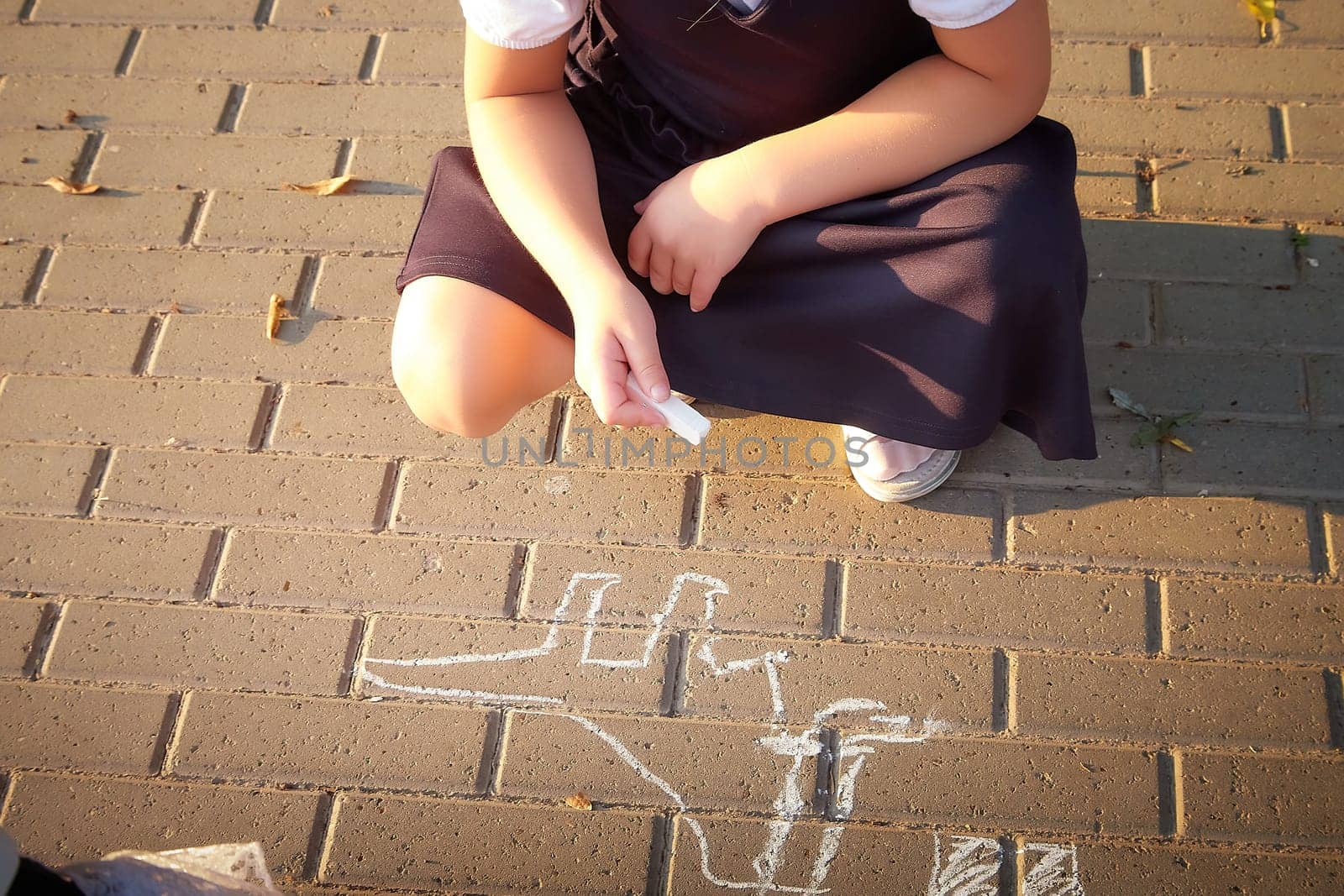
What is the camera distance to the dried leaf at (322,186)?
2.03 m

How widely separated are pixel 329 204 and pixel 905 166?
1.20 m

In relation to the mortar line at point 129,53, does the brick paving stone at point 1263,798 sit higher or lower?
lower

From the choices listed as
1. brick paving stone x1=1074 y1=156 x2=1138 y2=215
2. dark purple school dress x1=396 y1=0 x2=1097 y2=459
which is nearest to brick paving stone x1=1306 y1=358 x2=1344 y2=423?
brick paving stone x1=1074 y1=156 x2=1138 y2=215

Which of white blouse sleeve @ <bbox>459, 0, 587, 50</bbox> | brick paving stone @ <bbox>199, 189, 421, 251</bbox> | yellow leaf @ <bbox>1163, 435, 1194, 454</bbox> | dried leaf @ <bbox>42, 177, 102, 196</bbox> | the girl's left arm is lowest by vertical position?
yellow leaf @ <bbox>1163, 435, 1194, 454</bbox>

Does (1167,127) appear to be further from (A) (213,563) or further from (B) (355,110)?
(A) (213,563)

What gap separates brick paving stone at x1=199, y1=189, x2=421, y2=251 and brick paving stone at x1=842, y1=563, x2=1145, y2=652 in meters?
1.12

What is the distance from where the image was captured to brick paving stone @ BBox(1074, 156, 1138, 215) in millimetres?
1910

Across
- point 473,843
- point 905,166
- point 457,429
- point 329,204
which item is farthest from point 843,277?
point 329,204

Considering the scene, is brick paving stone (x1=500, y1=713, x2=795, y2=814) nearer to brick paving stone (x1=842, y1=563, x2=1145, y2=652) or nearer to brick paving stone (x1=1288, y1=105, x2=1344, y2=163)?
brick paving stone (x1=842, y1=563, x2=1145, y2=652)

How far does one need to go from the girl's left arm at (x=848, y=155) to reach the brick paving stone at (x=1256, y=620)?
76 centimetres

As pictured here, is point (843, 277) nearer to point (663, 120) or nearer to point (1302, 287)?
point (663, 120)

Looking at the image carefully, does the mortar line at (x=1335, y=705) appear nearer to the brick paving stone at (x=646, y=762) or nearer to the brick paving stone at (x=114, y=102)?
the brick paving stone at (x=646, y=762)

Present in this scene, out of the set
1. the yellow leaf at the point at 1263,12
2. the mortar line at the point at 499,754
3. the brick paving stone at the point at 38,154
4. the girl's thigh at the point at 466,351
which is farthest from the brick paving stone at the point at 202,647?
the yellow leaf at the point at 1263,12

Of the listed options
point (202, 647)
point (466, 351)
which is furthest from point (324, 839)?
point (466, 351)
